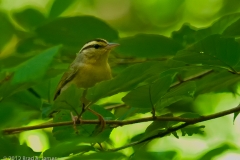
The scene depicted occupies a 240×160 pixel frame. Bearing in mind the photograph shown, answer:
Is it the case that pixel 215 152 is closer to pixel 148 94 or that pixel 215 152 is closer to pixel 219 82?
pixel 219 82

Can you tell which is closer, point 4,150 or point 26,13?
point 4,150

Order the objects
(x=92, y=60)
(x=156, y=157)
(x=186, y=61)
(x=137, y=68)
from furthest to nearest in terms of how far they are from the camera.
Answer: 1. (x=92, y=60)
2. (x=156, y=157)
3. (x=186, y=61)
4. (x=137, y=68)

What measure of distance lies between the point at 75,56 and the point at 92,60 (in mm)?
940

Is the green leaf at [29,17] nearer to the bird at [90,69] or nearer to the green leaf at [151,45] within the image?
the bird at [90,69]

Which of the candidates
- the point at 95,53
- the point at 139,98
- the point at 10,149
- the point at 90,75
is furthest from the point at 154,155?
the point at 95,53

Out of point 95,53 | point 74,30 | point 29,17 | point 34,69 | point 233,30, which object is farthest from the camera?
point 95,53

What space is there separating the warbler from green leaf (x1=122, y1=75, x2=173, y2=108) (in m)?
1.58

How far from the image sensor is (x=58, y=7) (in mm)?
3062

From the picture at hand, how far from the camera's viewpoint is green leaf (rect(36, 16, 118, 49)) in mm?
3068

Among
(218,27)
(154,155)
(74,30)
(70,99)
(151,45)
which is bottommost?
(154,155)

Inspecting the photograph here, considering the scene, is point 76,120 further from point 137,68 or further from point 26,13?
point 26,13

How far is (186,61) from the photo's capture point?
2.22 meters

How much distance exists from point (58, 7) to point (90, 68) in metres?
1.25

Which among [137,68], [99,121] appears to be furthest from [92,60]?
A: [137,68]
